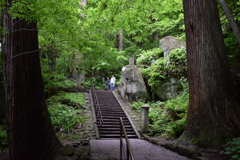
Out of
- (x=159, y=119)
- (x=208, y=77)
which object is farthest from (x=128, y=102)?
(x=208, y=77)

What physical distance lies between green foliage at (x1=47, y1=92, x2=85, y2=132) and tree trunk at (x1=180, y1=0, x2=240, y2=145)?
587 cm

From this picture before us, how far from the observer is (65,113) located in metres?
9.59

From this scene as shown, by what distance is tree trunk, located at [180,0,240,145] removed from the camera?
4500 millimetres

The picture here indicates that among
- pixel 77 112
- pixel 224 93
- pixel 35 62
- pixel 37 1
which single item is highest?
pixel 37 1

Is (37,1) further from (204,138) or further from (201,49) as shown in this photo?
(204,138)

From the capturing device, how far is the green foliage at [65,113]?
8.48 meters

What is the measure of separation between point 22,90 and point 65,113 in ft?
19.3

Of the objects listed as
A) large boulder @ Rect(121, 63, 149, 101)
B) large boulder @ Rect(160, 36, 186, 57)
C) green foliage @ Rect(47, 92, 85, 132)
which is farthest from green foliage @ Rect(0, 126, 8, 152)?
large boulder @ Rect(160, 36, 186, 57)

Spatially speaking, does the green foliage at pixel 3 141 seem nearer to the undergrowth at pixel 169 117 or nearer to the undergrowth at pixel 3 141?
the undergrowth at pixel 3 141

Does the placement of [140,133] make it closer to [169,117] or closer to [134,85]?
[169,117]

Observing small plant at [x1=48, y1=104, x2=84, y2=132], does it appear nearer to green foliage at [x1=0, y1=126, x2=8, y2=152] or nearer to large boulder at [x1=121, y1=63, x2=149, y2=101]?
green foliage at [x1=0, y1=126, x2=8, y2=152]

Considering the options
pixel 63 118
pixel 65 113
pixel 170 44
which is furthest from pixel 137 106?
pixel 170 44

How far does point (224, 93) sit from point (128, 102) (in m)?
9.71

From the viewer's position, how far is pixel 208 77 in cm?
480
